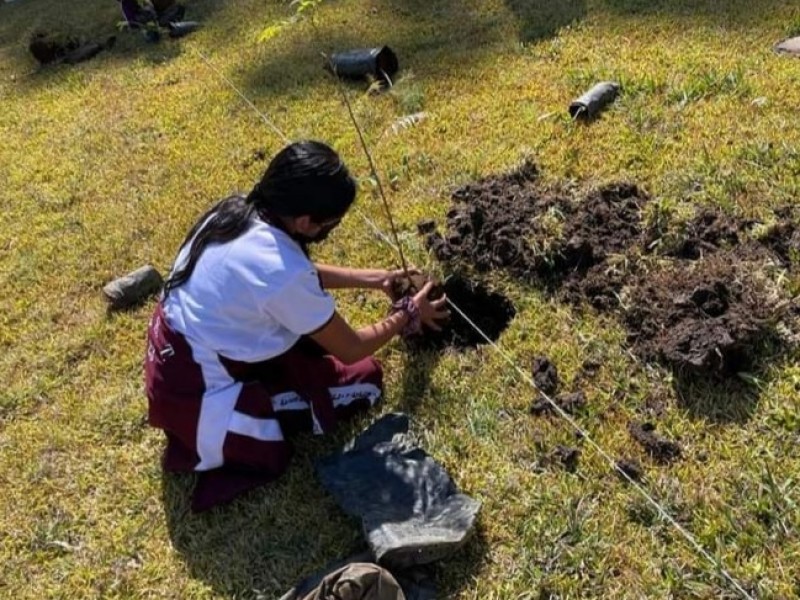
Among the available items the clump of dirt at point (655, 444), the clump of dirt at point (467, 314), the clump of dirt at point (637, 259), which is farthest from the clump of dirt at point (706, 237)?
the clump of dirt at point (655, 444)

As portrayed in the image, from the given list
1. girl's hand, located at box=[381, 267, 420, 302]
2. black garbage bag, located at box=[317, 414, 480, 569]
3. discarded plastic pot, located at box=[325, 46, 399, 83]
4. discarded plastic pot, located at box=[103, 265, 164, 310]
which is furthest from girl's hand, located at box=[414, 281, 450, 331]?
discarded plastic pot, located at box=[325, 46, 399, 83]

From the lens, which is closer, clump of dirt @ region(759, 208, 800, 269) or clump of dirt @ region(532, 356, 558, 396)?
clump of dirt @ region(532, 356, 558, 396)

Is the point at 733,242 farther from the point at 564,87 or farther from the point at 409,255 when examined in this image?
the point at 564,87

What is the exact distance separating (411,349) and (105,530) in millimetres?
1208

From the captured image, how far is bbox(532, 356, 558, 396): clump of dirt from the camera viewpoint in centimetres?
272

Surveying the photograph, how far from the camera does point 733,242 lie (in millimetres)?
2986

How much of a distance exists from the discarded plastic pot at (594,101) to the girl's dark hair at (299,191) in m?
2.03

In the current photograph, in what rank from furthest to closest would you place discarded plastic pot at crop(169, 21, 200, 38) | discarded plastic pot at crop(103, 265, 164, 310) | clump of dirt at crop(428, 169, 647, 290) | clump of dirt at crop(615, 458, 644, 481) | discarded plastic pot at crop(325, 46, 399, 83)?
discarded plastic pot at crop(169, 21, 200, 38)
discarded plastic pot at crop(325, 46, 399, 83)
discarded plastic pot at crop(103, 265, 164, 310)
clump of dirt at crop(428, 169, 647, 290)
clump of dirt at crop(615, 458, 644, 481)

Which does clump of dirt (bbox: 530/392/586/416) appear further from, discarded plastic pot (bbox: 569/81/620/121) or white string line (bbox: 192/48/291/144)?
white string line (bbox: 192/48/291/144)

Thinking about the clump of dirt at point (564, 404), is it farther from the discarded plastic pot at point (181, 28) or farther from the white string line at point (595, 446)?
the discarded plastic pot at point (181, 28)

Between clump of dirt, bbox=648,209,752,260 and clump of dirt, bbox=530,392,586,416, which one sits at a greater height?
clump of dirt, bbox=648,209,752,260

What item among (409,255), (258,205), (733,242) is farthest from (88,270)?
(733,242)

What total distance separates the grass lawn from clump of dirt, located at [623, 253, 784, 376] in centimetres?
8

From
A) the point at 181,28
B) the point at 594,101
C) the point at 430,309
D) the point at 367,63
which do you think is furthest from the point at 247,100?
the point at 430,309
